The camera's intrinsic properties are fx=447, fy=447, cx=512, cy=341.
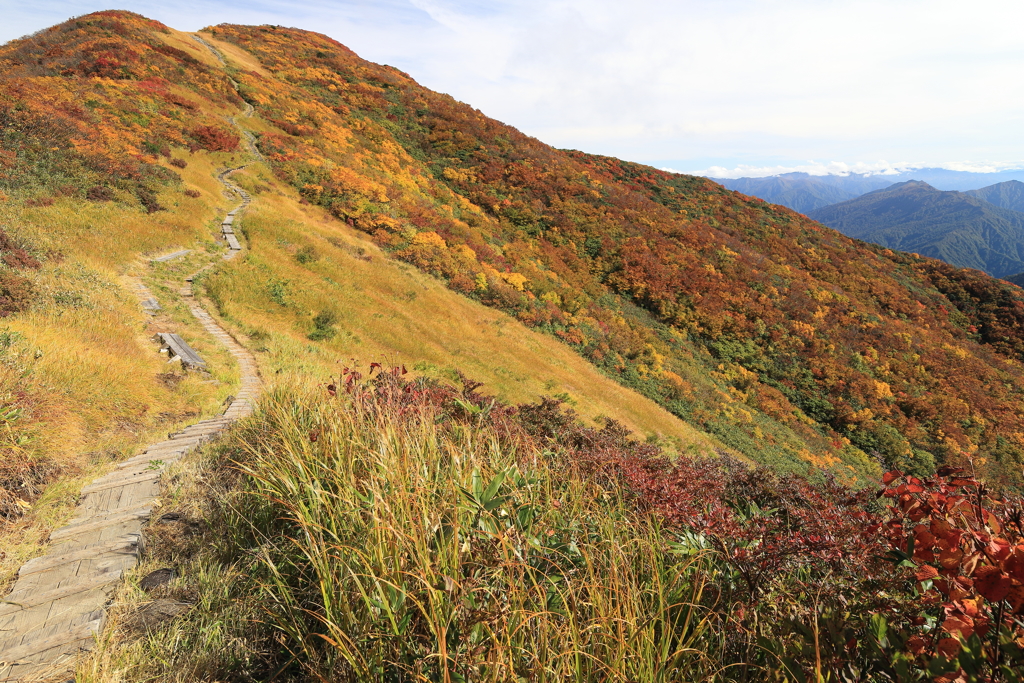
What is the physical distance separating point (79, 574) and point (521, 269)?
75.1 ft

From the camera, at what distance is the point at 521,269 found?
25438 millimetres

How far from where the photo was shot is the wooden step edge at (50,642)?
2.92 m

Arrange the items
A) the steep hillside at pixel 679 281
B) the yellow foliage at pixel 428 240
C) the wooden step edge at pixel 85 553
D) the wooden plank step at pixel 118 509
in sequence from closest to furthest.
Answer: the wooden step edge at pixel 85 553 < the wooden plank step at pixel 118 509 < the steep hillside at pixel 679 281 < the yellow foliage at pixel 428 240

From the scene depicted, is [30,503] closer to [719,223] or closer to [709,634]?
[709,634]

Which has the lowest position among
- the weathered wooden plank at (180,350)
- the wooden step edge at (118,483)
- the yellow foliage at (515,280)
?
the wooden step edge at (118,483)

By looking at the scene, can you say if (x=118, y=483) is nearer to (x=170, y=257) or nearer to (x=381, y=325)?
(x=381, y=325)

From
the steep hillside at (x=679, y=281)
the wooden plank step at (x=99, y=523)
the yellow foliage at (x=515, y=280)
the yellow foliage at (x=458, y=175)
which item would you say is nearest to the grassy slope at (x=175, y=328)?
the wooden plank step at (x=99, y=523)

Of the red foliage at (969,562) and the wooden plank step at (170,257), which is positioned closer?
the red foliage at (969,562)

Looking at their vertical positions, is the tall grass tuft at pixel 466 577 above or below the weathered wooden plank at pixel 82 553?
above

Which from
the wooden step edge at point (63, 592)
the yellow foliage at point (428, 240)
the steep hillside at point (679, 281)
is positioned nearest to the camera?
the wooden step edge at point (63, 592)

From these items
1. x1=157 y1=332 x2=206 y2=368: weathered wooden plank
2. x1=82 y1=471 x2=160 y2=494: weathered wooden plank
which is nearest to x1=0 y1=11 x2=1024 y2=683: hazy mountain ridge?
x1=82 y1=471 x2=160 y2=494: weathered wooden plank

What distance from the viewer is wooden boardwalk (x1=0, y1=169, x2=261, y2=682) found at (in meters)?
2.99

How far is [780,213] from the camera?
43844mm

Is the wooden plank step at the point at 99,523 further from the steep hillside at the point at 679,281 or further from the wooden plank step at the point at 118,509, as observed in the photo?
the steep hillside at the point at 679,281
